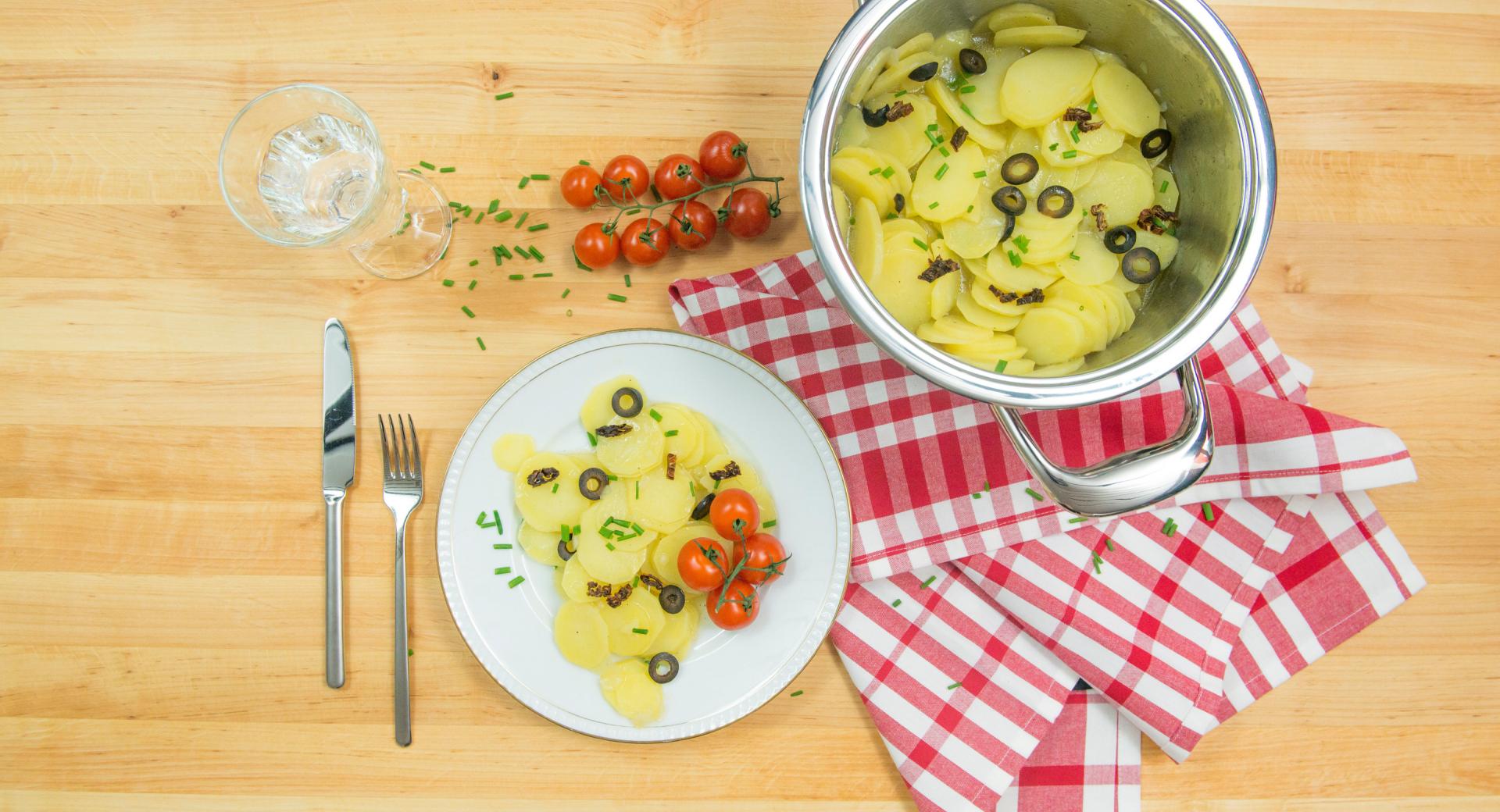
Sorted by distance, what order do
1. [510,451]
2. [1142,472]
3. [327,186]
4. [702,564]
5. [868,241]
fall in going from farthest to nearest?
1. [327,186]
2. [510,451]
3. [702,564]
4. [868,241]
5. [1142,472]

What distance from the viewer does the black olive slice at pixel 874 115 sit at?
4.79 feet

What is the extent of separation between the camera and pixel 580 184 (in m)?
1.83

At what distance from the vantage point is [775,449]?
177 cm

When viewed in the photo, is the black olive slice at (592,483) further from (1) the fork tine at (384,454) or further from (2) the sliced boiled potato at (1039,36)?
(2) the sliced boiled potato at (1039,36)

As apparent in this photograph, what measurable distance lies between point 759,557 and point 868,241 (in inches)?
25.0

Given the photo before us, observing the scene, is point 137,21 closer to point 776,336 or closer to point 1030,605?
point 776,336

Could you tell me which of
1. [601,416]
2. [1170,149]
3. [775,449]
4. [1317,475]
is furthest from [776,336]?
[1317,475]

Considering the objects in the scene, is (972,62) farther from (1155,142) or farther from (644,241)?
(644,241)

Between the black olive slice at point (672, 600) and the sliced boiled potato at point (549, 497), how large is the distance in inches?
9.3

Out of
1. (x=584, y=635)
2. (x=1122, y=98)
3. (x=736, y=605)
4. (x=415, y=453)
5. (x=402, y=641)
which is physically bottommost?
(x=402, y=641)

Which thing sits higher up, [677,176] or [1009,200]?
[1009,200]

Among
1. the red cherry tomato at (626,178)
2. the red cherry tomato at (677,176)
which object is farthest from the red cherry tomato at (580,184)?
the red cherry tomato at (677,176)

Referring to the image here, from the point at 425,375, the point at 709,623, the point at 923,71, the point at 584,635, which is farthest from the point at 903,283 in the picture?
the point at 425,375

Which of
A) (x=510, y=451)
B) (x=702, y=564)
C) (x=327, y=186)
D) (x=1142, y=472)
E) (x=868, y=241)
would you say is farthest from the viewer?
(x=327, y=186)
